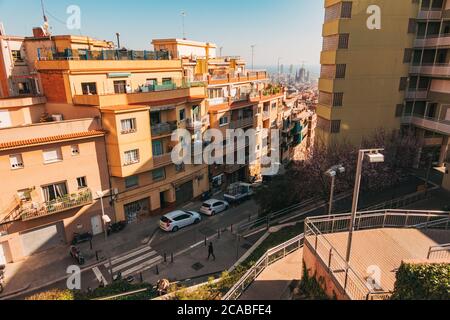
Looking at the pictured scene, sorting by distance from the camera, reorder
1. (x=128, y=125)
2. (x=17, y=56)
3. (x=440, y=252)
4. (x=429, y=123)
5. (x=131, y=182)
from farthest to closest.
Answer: (x=17, y=56) → (x=429, y=123) → (x=131, y=182) → (x=128, y=125) → (x=440, y=252)

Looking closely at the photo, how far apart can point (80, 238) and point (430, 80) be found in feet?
117

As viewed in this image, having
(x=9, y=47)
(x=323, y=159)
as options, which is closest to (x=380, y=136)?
(x=323, y=159)

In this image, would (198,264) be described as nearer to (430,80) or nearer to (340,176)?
(340,176)

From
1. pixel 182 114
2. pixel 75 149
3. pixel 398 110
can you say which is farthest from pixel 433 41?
pixel 75 149

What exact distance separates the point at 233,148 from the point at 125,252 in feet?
68.1

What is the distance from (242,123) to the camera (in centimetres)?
4069

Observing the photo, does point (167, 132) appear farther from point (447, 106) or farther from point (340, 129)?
point (447, 106)

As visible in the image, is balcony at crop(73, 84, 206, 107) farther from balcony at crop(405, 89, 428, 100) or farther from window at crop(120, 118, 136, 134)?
balcony at crop(405, 89, 428, 100)

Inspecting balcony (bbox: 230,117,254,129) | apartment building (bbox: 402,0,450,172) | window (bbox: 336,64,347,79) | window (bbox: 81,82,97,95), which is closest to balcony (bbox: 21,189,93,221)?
window (bbox: 81,82,97,95)

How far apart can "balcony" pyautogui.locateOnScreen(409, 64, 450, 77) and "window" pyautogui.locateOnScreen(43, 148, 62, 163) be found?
32368 mm
